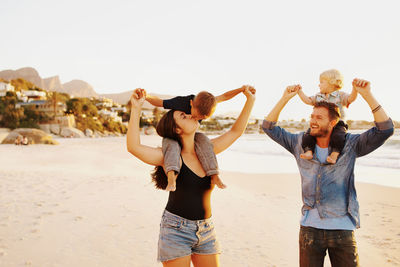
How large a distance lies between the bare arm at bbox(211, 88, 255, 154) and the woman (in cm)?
25

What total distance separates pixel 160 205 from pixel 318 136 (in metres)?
5.84

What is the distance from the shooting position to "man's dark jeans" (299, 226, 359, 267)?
91.8 inches

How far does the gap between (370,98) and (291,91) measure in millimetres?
644

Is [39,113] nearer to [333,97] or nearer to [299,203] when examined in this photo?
[299,203]

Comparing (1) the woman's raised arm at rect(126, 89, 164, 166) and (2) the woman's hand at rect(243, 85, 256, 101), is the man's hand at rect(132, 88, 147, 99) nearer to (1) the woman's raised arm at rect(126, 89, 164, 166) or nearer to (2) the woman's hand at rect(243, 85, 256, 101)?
(1) the woman's raised arm at rect(126, 89, 164, 166)

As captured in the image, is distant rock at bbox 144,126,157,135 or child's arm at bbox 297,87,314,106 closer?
child's arm at bbox 297,87,314,106

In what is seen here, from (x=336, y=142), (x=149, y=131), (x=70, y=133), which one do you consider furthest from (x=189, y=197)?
(x=149, y=131)

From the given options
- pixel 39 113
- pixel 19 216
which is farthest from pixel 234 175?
pixel 39 113

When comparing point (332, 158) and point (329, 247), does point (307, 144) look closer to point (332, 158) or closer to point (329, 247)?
point (332, 158)

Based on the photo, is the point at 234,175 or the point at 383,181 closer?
the point at 383,181

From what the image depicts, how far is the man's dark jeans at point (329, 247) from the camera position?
7.65ft

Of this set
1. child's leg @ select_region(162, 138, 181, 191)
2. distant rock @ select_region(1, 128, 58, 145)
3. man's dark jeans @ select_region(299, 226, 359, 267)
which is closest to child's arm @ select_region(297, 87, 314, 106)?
man's dark jeans @ select_region(299, 226, 359, 267)

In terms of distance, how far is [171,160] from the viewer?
2285mm

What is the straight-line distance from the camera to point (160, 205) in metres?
7.76
